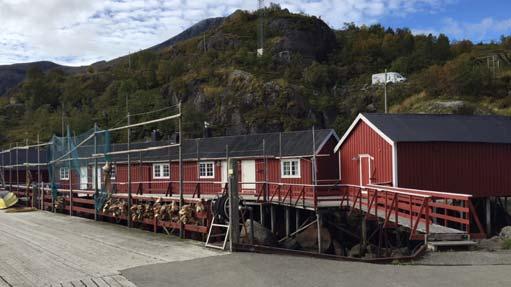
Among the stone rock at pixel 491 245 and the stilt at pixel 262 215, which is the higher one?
the stone rock at pixel 491 245

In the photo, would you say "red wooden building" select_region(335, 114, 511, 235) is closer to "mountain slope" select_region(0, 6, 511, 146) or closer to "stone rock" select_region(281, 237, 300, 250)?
"stone rock" select_region(281, 237, 300, 250)

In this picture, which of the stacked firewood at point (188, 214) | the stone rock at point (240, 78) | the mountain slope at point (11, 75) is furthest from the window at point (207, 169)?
the mountain slope at point (11, 75)

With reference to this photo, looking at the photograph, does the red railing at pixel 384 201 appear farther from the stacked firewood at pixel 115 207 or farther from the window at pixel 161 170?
the window at pixel 161 170

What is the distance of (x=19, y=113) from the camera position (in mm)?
100625

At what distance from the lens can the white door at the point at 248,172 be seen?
3112 centimetres

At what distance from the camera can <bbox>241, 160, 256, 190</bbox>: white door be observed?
31125 mm

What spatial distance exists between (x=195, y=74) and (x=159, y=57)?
1340 inches

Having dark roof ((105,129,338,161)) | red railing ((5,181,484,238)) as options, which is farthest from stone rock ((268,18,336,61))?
red railing ((5,181,484,238))

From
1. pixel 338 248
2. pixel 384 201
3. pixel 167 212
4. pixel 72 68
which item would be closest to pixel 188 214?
pixel 167 212

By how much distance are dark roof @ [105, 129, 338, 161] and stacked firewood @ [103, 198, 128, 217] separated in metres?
9.05

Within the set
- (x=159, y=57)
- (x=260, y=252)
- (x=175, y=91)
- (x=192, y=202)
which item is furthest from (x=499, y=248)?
(x=159, y=57)

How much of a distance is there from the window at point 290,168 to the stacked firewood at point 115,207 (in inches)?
505

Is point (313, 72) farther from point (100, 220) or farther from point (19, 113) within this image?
point (100, 220)

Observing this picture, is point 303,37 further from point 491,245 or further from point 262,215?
point 491,245
